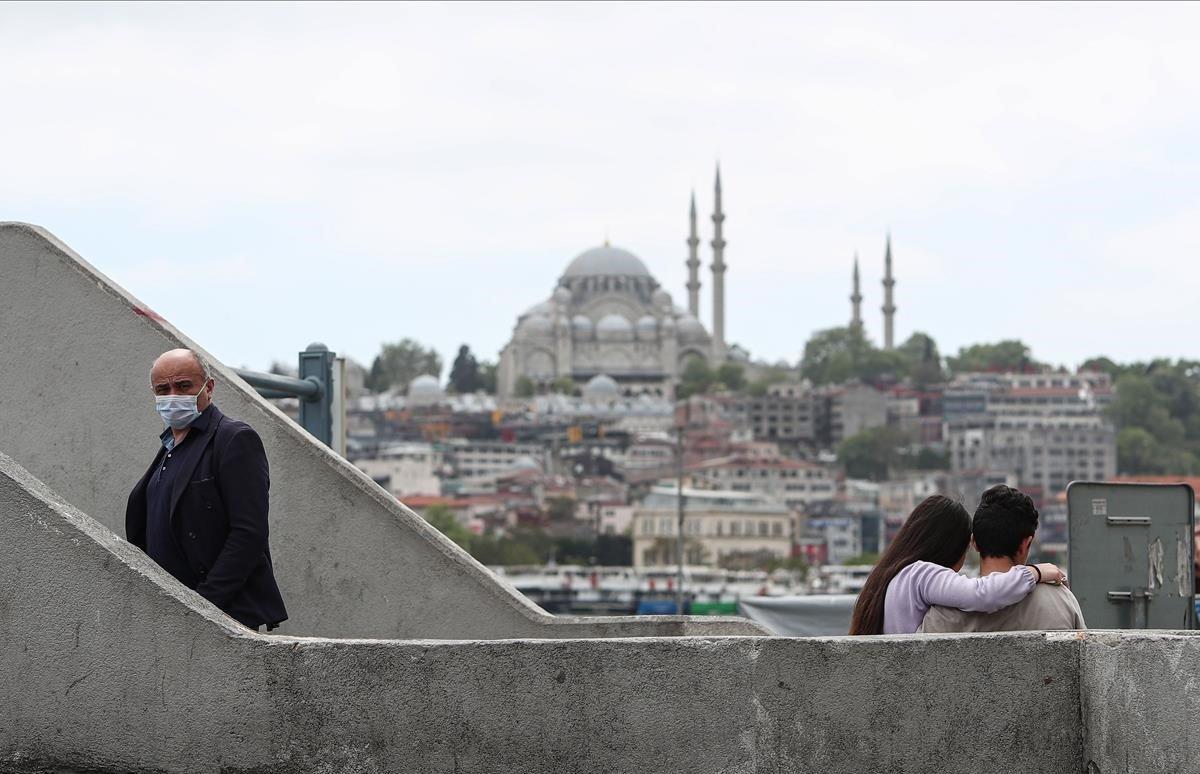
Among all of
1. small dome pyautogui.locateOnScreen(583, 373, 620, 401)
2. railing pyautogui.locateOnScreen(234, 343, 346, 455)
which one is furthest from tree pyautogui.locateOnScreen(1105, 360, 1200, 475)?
railing pyautogui.locateOnScreen(234, 343, 346, 455)

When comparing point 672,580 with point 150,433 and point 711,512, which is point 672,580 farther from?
point 150,433

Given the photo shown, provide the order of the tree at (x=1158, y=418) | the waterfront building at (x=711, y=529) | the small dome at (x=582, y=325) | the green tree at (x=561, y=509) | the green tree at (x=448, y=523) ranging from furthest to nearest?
the small dome at (x=582, y=325)
the tree at (x=1158, y=418)
the green tree at (x=561, y=509)
the waterfront building at (x=711, y=529)
the green tree at (x=448, y=523)

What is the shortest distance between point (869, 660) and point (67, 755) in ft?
4.71

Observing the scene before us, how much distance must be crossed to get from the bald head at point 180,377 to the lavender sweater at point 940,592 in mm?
1469

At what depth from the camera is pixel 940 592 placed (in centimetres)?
479

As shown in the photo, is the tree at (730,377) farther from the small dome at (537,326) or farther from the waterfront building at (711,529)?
the waterfront building at (711,529)

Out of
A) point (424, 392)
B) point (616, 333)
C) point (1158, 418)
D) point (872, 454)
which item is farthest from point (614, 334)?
point (1158, 418)

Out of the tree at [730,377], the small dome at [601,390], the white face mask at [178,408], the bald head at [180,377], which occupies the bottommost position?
the white face mask at [178,408]

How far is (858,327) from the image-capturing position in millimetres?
172125

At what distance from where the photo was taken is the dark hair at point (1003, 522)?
4.87 m

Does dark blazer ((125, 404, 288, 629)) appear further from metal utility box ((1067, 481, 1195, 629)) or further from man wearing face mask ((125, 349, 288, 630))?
metal utility box ((1067, 481, 1195, 629))

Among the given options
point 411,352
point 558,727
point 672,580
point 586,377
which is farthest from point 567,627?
point 411,352

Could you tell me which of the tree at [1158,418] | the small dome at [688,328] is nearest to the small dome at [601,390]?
the small dome at [688,328]

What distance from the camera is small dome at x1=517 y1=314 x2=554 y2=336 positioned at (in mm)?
162125
